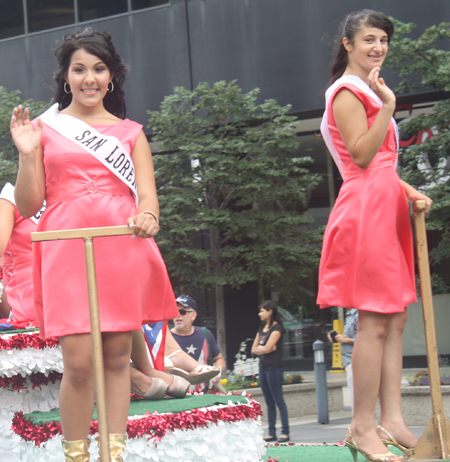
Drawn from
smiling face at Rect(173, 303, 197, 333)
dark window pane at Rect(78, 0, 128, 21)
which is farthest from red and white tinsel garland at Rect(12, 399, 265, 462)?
dark window pane at Rect(78, 0, 128, 21)

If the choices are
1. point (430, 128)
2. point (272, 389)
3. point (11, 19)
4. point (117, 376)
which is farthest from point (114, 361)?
point (11, 19)

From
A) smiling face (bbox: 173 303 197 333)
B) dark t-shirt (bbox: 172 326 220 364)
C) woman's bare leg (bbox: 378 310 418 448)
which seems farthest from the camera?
dark t-shirt (bbox: 172 326 220 364)

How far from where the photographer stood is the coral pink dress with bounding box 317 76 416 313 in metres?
2.65

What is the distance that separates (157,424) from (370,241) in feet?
3.68

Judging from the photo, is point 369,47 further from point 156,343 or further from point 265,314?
point 265,314

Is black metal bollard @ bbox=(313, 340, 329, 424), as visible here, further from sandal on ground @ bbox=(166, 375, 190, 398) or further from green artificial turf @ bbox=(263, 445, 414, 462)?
sandal on ground @ bbox=(166, 375, 190, 398)

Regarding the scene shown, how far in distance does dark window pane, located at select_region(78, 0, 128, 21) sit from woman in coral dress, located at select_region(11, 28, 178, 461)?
13791 millimetres

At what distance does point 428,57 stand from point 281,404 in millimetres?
Result: 5371

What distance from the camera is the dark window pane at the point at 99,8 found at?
51.8ft

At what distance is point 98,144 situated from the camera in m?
2.59

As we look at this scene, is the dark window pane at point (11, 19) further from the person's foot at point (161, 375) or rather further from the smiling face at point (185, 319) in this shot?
the person's foot at point (161, 375)

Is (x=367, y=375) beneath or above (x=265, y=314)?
above

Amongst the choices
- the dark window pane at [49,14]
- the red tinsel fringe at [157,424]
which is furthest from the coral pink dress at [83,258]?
the dark window pane at [49,14]

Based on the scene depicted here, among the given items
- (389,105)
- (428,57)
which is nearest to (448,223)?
(428,57)
